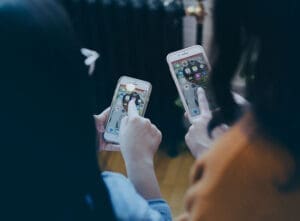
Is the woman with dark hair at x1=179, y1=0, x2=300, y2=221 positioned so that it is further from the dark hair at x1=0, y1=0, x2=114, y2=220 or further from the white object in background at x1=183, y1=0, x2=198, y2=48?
the white object in background at x1=183, y1=0, x2=198, y2=48

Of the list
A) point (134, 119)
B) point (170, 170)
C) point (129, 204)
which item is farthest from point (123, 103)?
point (170, 170)

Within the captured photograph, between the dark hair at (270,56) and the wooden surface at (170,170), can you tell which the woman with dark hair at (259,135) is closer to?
the dark hair at (270,56)

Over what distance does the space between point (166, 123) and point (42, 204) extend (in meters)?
0.98

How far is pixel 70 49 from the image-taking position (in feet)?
1.96

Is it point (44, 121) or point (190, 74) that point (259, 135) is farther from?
point (190, 74)

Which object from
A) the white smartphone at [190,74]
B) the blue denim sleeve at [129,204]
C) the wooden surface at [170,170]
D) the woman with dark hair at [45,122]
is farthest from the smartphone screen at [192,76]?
the wooden surface at [170,170]

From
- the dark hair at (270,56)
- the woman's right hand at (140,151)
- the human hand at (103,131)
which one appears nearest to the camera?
the dark hair at (270,56)

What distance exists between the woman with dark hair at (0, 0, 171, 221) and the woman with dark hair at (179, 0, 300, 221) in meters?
0.14

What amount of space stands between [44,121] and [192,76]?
512 millimetres

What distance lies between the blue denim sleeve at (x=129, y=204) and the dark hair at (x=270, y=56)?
10.6 inches

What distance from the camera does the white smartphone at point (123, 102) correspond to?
1.04 m

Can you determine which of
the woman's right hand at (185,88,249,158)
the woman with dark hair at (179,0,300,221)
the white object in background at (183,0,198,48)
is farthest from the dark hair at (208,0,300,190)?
the white object in background at (183,0,198,48)

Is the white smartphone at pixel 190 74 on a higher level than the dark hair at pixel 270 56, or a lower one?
lower

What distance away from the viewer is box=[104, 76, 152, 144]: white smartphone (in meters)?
1.04
